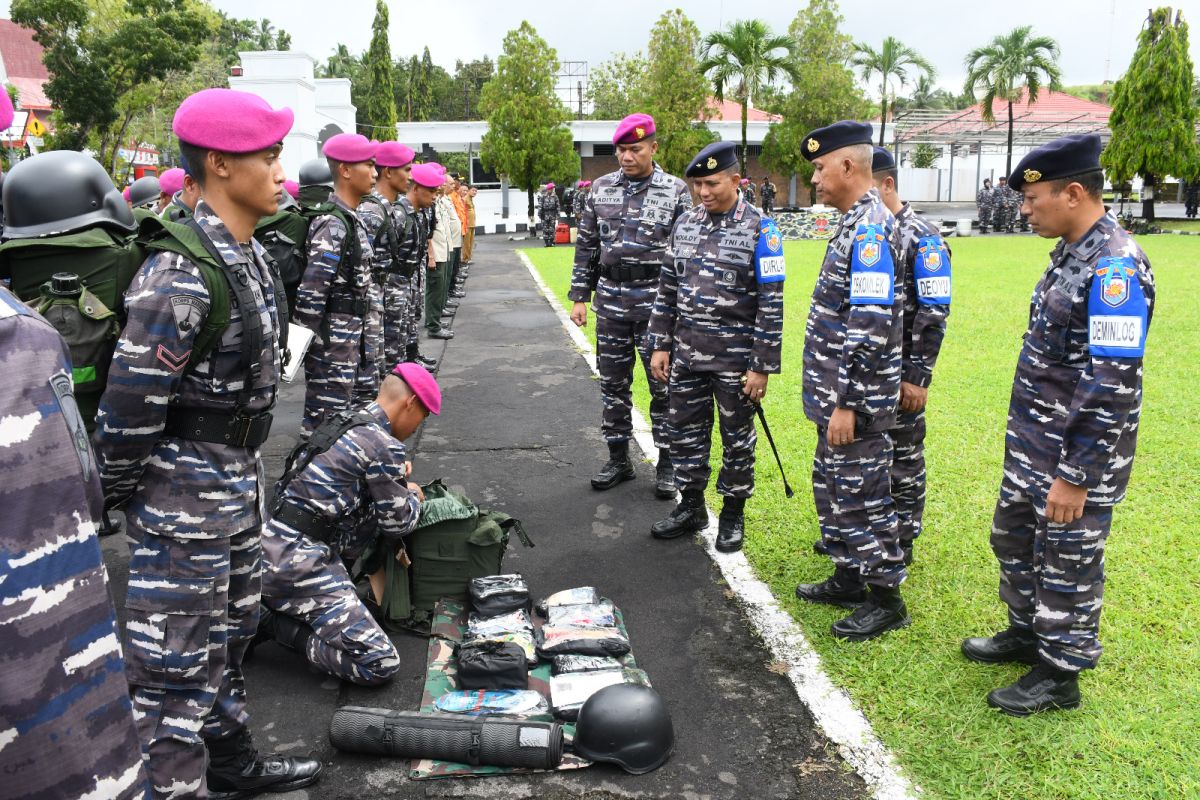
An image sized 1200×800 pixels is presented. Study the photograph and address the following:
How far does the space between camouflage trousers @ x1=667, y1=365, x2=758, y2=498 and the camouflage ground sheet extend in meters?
1.11

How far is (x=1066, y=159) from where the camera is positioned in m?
3.14

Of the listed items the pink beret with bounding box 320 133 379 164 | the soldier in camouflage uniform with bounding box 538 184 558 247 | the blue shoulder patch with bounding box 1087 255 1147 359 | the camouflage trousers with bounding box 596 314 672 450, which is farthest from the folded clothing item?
the soldier in camouflage uniform with bounding box 538 184 558 247

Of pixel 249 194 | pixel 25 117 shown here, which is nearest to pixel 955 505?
pixel 249 194

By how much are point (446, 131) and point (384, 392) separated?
124 ft

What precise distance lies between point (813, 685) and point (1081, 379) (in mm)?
1533

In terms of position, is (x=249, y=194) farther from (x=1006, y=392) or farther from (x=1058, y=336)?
(x=1006, y=392)

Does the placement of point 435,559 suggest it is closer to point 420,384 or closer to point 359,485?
point 359,485

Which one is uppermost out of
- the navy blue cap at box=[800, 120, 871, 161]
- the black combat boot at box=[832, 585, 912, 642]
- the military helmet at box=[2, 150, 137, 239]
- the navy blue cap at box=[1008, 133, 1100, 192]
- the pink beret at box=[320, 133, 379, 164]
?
the pink beret at box=[320, 133, 379, 164]

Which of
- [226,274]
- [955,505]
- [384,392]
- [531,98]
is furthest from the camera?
[531,98]

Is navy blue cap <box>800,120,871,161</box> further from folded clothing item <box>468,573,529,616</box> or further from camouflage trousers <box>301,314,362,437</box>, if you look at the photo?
camouflage trousers <box>301,314,362,437</box>

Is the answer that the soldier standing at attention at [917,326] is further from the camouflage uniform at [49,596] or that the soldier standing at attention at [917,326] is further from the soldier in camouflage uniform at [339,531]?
the camouflage uniform at [49,596]

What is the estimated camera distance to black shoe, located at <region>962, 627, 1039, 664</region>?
11.8 ft

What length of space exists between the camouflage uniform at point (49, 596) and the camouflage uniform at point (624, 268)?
4380 mm

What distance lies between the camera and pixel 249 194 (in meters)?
2.53
